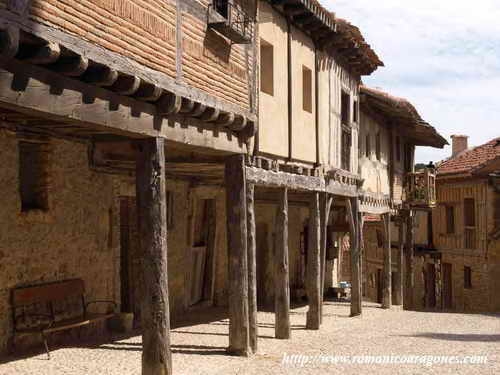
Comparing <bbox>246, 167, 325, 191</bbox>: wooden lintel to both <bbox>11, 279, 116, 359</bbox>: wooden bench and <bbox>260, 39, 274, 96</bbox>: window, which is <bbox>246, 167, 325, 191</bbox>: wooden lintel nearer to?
<bbox>260, 39, 274, 96</bbox>: window

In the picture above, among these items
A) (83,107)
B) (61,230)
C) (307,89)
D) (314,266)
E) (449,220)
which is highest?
(307,89)

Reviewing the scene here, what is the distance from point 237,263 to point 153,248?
258 cm

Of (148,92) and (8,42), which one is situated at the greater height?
(148,92)

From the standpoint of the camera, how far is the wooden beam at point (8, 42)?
188 inches

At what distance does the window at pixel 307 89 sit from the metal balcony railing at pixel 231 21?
10.4 feet

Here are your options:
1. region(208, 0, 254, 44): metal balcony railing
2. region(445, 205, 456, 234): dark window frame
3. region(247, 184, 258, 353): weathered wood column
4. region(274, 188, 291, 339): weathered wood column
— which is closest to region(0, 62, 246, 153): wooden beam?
region(208, 0, 254, 44): metal balcony railing

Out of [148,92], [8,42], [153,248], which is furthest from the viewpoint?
[153,248]

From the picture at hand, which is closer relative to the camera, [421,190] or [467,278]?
[421,190]

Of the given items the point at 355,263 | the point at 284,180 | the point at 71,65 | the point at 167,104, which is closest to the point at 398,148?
the point at 355,263

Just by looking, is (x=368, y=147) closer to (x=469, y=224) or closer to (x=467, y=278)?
(x=469, y=224)

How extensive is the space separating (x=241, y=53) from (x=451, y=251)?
800 inches

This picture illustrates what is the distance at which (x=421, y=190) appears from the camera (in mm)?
22547

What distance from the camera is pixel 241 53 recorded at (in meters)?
10.0

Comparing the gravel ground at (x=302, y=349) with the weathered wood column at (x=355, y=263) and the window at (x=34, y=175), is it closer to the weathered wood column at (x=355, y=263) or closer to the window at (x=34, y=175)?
the weathered wood column at (x=355, y=263)
